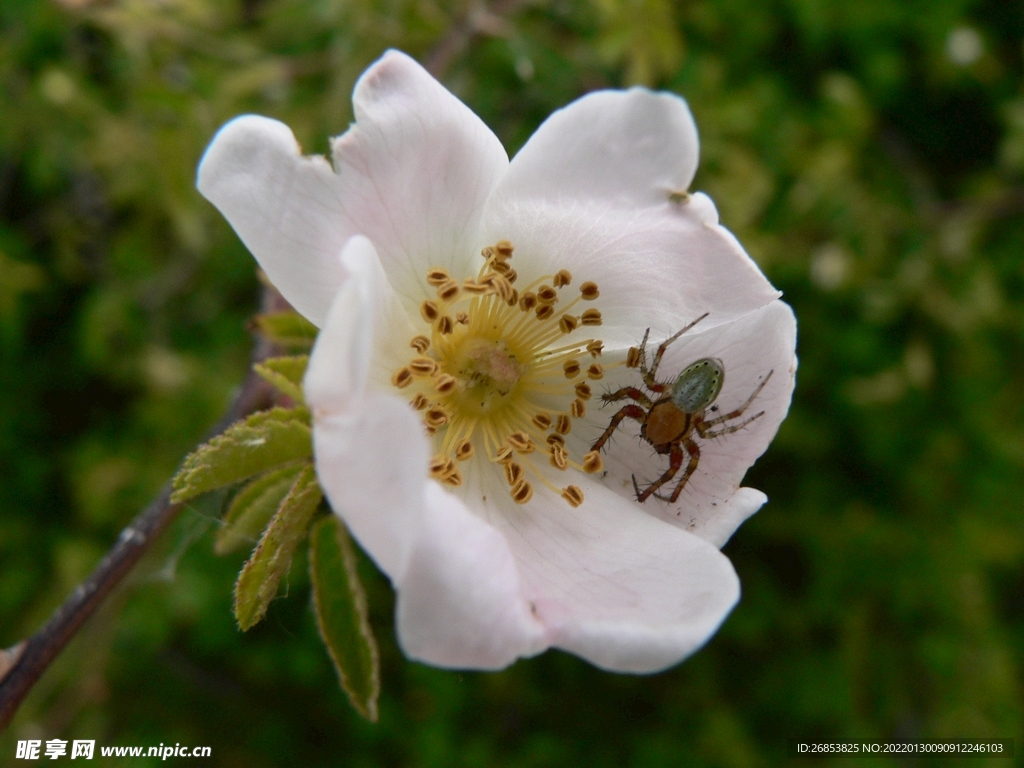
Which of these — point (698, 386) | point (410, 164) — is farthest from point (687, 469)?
point (410, 164)

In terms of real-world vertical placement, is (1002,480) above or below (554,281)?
below

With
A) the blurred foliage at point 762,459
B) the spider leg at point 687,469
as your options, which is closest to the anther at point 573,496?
the spider leg at point 687,469

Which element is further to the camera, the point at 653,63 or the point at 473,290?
the point at 653,63

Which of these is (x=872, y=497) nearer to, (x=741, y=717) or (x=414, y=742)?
(x=741, y=717)

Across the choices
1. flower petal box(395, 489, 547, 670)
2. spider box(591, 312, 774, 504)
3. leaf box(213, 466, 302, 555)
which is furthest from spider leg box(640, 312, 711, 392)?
leaf box(213, 466, 302, 555)

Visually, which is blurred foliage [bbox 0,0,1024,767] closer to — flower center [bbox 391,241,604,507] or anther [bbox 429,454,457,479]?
flower center [bbox 391,241,604,507]

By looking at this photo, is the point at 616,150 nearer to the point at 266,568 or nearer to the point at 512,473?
the point at 512,473

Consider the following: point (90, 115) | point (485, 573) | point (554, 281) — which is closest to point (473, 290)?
point (554, 281)
